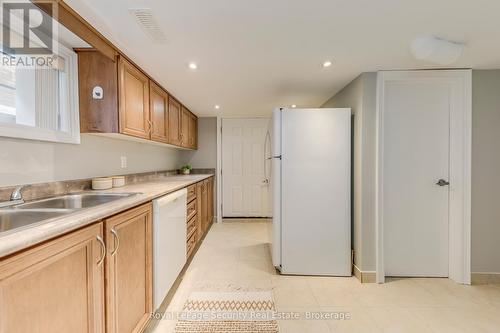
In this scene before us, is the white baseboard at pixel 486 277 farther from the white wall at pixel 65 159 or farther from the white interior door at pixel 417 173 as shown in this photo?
the white wall at pixel 65 159

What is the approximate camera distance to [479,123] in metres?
2.27

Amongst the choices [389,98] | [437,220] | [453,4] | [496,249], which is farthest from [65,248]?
[496,249]

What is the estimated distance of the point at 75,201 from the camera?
164 cm

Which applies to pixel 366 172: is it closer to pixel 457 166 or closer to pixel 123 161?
pixel 457 166

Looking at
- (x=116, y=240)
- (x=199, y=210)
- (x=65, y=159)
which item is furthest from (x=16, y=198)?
(x=199, y=210)

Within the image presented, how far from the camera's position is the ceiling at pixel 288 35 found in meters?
1.33

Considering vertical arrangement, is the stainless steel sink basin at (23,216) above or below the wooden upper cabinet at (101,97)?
below

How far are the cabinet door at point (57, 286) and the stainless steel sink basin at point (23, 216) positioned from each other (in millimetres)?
261

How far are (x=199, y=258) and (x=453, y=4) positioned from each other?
122 inches

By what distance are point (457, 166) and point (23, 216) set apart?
339cm

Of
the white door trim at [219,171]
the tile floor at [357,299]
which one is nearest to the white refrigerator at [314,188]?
the tile floor at [357,299]

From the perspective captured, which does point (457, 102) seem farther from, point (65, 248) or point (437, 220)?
point (65, 248)

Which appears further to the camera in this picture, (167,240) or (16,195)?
(167,240)

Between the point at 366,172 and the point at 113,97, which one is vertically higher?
the point at 113,97
